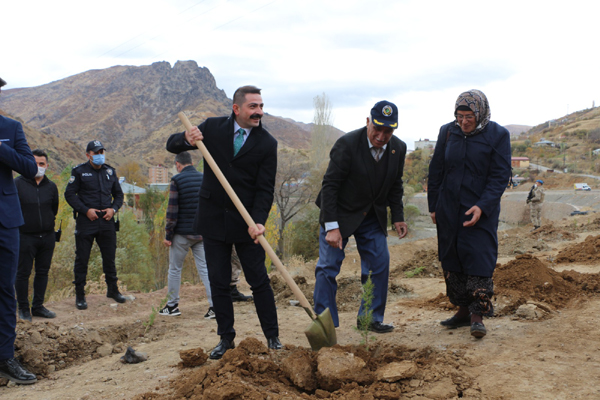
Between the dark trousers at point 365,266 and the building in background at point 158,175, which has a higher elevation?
the building in background at point 158,175

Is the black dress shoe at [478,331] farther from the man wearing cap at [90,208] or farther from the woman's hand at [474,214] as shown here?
the man wearing cap at [90,208]

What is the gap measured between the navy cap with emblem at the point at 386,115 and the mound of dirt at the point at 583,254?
18.6 ft

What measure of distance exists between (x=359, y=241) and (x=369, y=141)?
0.95 metres

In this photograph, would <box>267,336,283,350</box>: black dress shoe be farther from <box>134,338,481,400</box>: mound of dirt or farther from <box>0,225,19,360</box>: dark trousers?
<box>0,225,19,360</box>: dark trousers

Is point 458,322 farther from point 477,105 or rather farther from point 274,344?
point 477,105

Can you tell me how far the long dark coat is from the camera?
150 inches

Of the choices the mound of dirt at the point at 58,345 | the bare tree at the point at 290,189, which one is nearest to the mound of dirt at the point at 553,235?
the mound of dirt at the point at 58,345

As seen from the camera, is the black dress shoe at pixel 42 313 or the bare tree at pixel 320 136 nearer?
the black dress shoe at pixel 42 313

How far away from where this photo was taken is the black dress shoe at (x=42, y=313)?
6.09 m

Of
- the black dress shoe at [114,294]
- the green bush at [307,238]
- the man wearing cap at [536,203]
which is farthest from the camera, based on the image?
the green bush at [307,238]

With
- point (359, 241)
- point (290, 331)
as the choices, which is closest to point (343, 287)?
point (290, 331)

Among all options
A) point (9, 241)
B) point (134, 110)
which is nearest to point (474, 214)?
point (9, 241)

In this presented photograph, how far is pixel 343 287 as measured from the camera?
6.84 m

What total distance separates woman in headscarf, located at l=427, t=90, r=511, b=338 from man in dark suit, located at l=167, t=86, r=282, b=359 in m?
1.61
